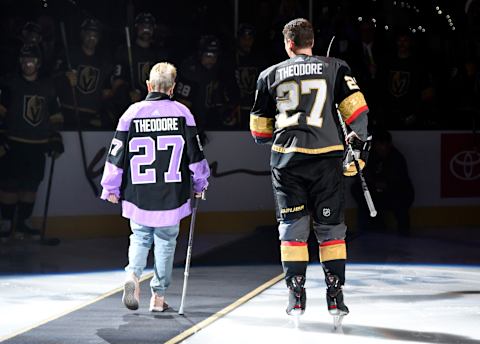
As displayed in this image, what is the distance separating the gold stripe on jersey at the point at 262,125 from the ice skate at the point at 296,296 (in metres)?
0.85

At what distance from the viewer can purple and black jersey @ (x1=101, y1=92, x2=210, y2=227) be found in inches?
250

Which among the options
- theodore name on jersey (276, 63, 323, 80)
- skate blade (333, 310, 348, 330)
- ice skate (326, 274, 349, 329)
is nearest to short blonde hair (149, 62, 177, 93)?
theodore name on jersey (276, 63, 323, 80)

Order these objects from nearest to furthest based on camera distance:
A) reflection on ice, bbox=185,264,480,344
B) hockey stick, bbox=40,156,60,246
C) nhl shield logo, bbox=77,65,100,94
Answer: reflection on ice, bbox=185,264,480,344 < hockey stick, bbox=40,156,60,246 < nhl shield logo, bbox=77,65,100,94

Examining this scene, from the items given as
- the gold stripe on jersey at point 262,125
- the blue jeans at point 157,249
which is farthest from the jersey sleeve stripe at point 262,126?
the blue jeans at point 157,249

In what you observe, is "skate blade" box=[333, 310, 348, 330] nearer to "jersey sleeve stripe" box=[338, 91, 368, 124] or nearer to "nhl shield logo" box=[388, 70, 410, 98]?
"jersey sleeve stripe" box=[338, 91, 368, 124]

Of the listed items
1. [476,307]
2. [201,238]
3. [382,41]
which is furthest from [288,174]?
[382,41]

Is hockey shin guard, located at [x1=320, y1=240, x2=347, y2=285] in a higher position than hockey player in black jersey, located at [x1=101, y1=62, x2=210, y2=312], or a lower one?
lower

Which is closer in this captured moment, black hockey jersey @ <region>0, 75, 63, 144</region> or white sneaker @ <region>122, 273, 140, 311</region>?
white sneaker @ <region>122, 273, 140, 311</region>

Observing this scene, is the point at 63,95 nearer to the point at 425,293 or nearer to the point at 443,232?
the point at 443,232

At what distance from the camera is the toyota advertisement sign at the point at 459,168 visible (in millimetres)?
11711

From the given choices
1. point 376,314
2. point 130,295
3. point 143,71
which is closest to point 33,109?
point 143,71

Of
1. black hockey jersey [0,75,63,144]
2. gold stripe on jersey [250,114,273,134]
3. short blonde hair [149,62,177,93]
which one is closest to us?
gold stripe on jersey [250,114,273,134]

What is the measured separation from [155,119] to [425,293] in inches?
91.4

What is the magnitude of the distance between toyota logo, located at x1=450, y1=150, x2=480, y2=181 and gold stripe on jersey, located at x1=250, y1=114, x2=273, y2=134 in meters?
5.96
